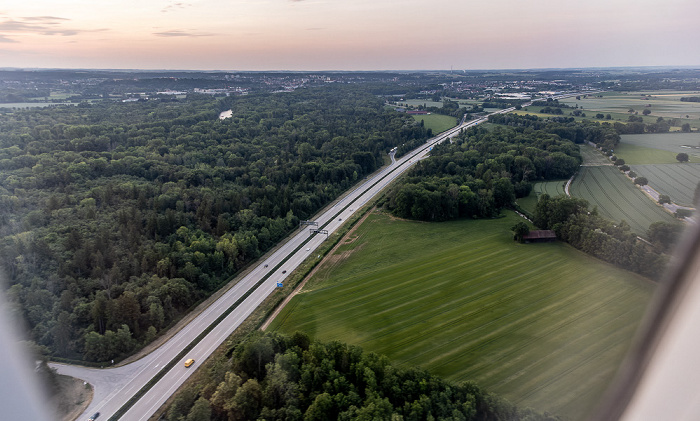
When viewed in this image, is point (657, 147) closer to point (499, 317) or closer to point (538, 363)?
point (499, 317)

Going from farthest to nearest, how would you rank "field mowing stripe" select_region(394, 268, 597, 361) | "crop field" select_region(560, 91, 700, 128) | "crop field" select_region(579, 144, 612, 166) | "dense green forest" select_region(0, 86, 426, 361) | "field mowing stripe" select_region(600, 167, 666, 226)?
"crop field" select_region(579, 144, 612, 166)
"crop field" select_region(560, 91, 700, 128)
"field mowing stripe" select_region(600, 167, 666, 226)
"dense green forest" select_region(0, 86, 426, 361)
"field mowing stripe" select_region(394, 268, 597, 361)

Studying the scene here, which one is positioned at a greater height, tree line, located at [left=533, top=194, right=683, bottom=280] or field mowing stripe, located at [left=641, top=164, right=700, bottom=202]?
field mowing stripe, located at [left=641, top=164, right=700, bottom=202]

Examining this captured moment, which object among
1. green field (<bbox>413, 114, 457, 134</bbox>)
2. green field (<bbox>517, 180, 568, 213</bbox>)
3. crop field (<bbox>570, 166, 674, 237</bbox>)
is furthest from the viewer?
green field (<bbox>413, 114, 457, 134</bbox>)

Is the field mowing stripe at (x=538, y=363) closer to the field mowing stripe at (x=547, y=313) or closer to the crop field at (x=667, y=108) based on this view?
the field mowing stripe at (x=547, y=313)

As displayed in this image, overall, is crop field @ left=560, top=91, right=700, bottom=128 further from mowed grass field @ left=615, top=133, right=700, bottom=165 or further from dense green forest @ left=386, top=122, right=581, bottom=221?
dense green forest @ left=386, top=122, right=581, bottom=221

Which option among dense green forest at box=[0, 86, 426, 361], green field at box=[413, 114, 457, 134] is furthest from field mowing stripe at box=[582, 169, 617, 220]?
green field at box=[413, 114, 457, 134]

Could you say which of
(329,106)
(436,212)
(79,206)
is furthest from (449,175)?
(329,106)

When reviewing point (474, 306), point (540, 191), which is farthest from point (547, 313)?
point (540, 191)

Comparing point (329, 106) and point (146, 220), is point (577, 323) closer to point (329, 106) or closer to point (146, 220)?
point (146, 220)
